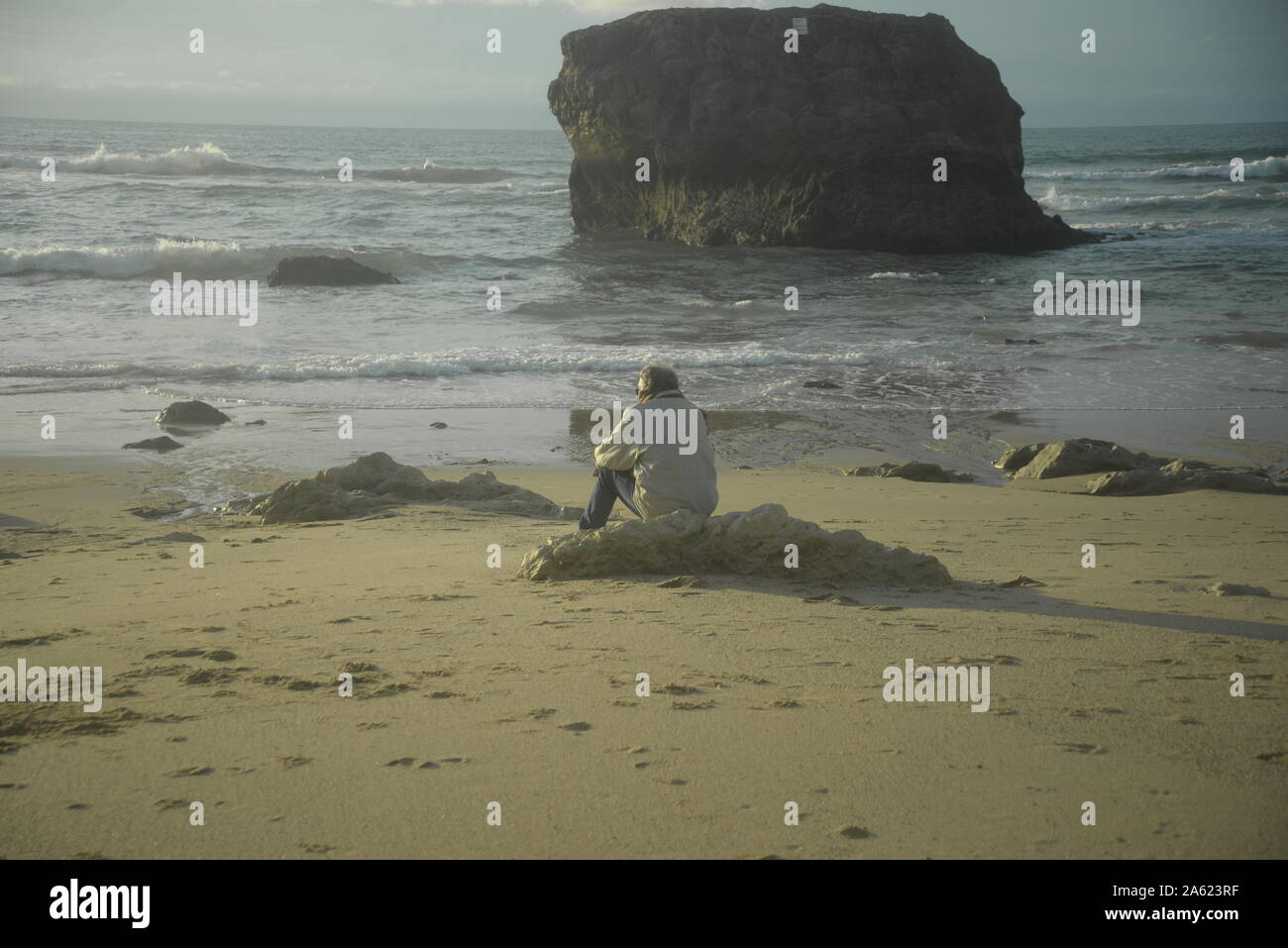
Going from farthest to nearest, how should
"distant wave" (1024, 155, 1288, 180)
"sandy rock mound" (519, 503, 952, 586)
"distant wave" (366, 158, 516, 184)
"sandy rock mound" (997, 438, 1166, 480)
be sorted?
"distant wave" (366, 158, 516, 184)
"distant wave" (1024, 155, 1288, 180)
"sandy rock mound" (997, 438, 1166, 480)
"sandy rock mound" (519, 503, 952, 586)

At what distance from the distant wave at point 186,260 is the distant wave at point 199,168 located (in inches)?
937

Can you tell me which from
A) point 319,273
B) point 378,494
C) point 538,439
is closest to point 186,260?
point 319,273

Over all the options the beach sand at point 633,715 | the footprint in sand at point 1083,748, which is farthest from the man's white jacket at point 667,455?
the footprint in sand at point 1083,748

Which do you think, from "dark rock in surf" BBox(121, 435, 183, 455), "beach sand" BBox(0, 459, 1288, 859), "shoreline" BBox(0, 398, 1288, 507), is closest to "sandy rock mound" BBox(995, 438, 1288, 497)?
"shoreline" BBox(0, 398, 1288, 507)

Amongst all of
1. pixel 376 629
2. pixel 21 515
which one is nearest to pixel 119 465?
pixel 21 515

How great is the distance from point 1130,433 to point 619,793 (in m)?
9.42

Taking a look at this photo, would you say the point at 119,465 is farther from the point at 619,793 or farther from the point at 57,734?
the point at 619,793

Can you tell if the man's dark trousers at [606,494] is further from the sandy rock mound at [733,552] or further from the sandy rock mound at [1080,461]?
the sandy rock mound at [1080,461]

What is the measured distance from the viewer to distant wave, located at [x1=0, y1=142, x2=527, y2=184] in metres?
48.7

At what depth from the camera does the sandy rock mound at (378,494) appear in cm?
767

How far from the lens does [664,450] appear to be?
591cm

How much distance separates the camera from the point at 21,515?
778 cm

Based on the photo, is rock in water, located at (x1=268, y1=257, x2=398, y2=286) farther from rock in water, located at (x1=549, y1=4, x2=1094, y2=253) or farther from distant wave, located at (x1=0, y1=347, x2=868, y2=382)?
rock in water, located at (x1=549, y1=4, x2=1094, y2=253)
